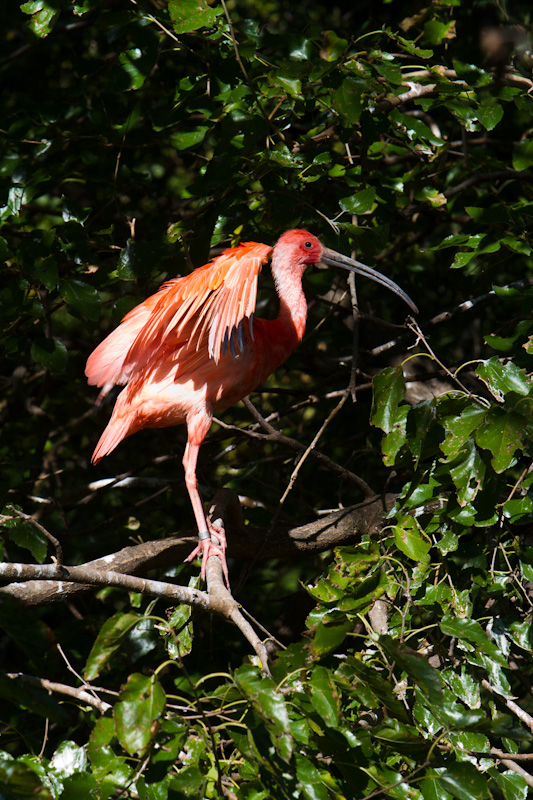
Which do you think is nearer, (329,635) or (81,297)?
(329,635)

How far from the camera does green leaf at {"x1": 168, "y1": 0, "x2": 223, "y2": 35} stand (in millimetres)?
3016

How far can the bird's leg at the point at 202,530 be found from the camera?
330 centimetres

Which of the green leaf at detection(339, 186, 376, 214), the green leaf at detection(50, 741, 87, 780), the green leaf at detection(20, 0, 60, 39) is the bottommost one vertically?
the green leaf at detection(50, 741, 87, 780)

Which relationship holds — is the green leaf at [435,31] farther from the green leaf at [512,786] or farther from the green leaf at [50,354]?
the green leaf at [512,786]

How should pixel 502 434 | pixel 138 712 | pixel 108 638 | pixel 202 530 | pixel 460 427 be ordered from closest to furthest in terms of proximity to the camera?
pixel 138 712
pixel 108 638
pixel 502 434
pixel 460 427
pixel 202 530

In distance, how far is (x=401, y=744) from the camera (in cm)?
193

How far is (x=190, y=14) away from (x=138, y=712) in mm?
2550

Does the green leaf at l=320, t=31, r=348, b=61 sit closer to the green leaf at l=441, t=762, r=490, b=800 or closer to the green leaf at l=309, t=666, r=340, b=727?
the green leaf at l=309, t=666, r=340, b=727

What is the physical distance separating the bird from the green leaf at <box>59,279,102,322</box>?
213 mm

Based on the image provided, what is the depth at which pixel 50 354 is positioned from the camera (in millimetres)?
3406

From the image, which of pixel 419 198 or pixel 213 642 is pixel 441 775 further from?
pixel 419 198

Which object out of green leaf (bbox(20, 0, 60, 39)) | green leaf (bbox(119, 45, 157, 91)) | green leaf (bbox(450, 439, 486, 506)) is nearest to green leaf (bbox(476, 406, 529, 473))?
green leaf (bbox(450, 439, 486, 506))

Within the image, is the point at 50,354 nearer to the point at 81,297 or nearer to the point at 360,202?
the point at 81,297

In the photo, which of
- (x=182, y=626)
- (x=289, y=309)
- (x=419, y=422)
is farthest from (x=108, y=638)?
(x=289, y=309)
